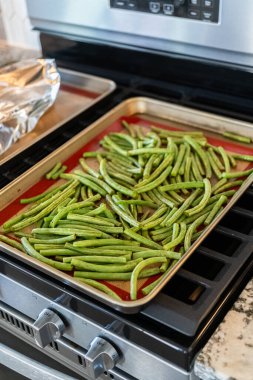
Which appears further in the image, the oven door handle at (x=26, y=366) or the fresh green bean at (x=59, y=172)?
the fresh green bean at (x=59, y=172)

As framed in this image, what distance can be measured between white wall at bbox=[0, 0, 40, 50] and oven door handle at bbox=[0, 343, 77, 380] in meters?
1.05

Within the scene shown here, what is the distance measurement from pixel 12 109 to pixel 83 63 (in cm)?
32

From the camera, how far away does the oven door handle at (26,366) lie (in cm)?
94

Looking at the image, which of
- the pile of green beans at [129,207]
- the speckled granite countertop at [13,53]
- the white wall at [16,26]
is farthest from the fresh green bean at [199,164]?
the white wall at [16,26]

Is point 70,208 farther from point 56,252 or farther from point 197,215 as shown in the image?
point 197,215

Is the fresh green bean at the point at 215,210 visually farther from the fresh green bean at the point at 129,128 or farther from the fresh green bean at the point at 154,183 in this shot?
the fresh green bean at the point at 129,128

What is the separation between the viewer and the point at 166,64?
1.30m

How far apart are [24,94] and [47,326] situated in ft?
2.27

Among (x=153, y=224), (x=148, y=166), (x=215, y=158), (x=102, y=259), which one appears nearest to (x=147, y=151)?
(x=148, y=166)

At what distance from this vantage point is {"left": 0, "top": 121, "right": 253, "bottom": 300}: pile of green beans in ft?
2.85

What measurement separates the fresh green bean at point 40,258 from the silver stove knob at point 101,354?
0.13 m

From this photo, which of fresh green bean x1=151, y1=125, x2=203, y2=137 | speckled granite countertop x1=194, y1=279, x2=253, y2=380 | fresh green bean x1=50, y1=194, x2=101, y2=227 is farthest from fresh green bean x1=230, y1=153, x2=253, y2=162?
speckled granite countertop x1=194, y1=279, x2=253, y2=380

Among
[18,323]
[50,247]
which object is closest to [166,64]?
[50,247]

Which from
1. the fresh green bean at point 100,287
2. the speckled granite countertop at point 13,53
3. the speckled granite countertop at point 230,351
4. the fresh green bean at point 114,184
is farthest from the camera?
the speckled granite countertop at point 13,53
